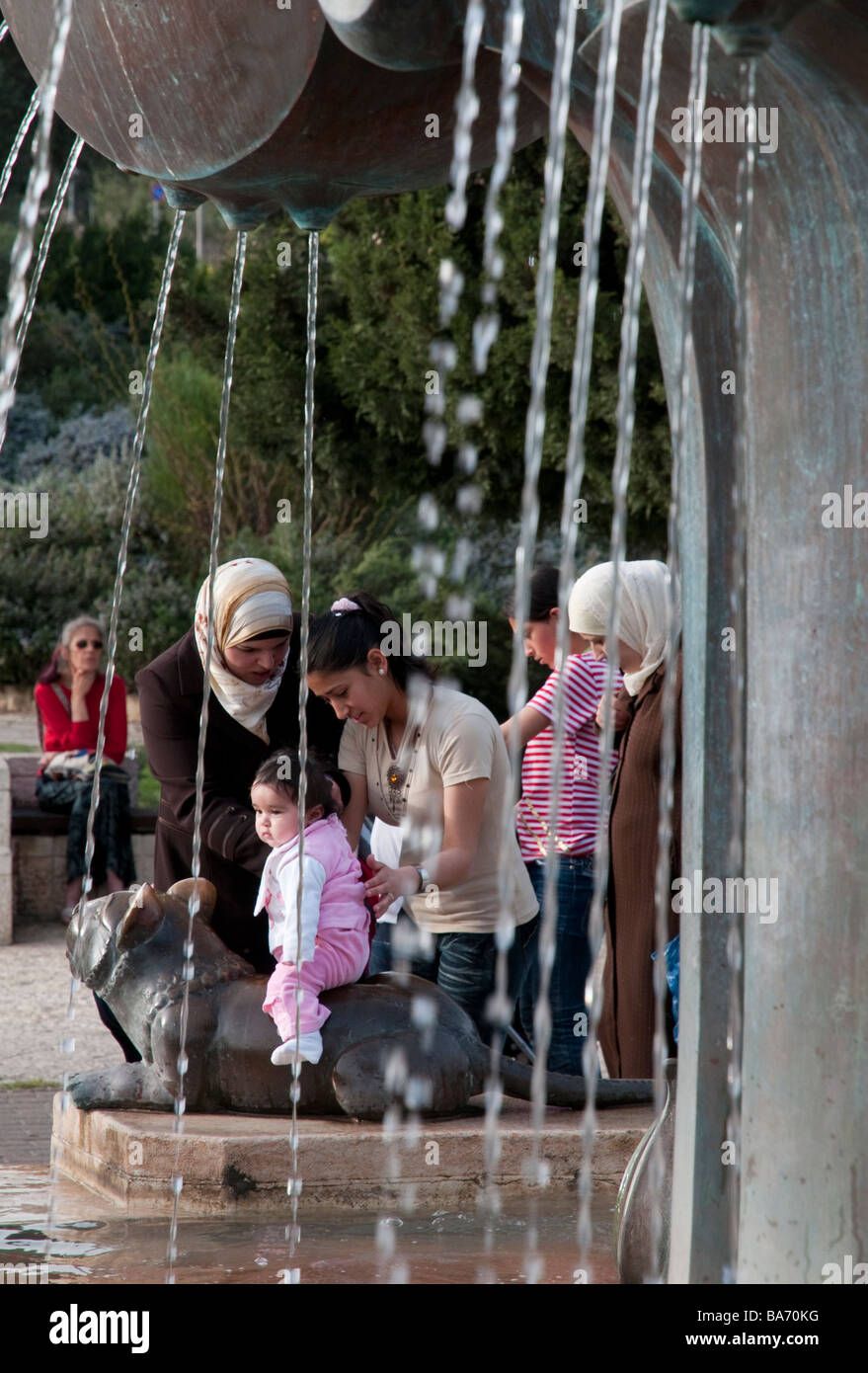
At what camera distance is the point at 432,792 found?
464 centimetres

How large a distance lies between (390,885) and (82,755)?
5.74 m

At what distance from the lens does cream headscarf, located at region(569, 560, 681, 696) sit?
476 cm

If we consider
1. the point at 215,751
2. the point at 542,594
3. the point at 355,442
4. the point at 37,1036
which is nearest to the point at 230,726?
the point at 215,751

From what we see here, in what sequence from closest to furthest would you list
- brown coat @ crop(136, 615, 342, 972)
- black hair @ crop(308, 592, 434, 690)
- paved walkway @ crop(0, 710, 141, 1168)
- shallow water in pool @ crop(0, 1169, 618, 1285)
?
shallow water in pool @ crop(0, 1169, 618, 1285), black hair @ crop(308, 592, 434, 690), brown coat @ crop(136, 615, 342, 972), paved walkway @ crop(0, 710, 141, 1168)

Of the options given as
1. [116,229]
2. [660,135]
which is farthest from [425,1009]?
[116,229]

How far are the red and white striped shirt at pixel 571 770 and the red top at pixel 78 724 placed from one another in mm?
4757

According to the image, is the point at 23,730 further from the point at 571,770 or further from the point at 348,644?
the point at 348,644

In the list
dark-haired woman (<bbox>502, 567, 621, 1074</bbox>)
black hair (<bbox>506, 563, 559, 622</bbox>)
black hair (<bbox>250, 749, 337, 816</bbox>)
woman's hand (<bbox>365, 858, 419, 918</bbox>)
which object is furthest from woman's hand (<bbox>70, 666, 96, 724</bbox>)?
woman's hand (<bbox>365, 858, 419, 918</bbox>)

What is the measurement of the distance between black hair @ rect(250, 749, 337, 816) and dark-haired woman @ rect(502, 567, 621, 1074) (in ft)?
2.34

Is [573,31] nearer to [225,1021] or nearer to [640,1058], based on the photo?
[225,1021]

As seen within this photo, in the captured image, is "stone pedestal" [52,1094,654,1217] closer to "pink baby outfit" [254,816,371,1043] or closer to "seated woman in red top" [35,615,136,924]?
"pink baby outfit" [254,816,371,1043]
